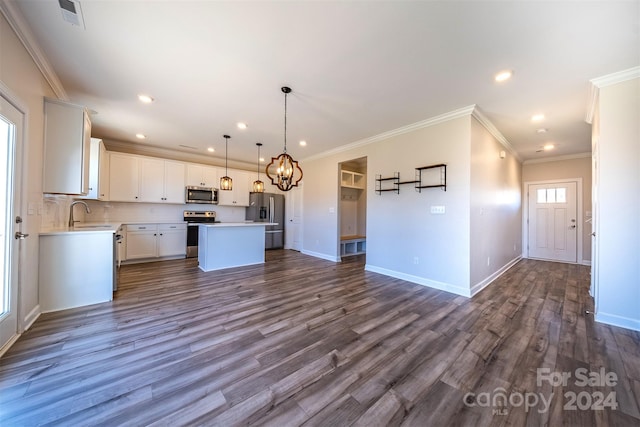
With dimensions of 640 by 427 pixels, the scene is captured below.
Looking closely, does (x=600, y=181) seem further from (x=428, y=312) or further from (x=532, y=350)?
(x=428, y=312)

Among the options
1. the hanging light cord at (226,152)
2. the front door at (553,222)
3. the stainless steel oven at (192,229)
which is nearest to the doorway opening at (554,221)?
the front door at (553,222)

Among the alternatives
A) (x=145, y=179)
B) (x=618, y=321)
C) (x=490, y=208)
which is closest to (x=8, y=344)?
(x=145, y=179)

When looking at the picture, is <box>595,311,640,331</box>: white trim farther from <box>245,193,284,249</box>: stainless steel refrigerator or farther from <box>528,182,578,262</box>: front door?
<box>245,193,284,249</box>: stainless steel refrigerator

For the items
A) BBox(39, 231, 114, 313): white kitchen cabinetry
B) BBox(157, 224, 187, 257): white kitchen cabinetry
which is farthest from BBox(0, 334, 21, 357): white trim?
BBox(157, 224, 187, 257): white kitchen cabinetry

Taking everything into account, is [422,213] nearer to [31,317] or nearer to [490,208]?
[490,208]

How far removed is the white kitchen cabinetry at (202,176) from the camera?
5941mm

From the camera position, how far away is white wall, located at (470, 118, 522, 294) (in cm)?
348

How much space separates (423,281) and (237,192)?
17.4 ft

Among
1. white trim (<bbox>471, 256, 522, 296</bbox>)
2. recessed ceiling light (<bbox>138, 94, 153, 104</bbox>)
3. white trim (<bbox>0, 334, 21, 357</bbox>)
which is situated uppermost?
recessed ceiling light (<bbox>138, 94, 153, 104</bbox>)

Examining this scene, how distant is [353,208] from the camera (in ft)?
23.8

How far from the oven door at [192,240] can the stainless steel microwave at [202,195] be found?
0.67 meters

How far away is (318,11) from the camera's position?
1760mm

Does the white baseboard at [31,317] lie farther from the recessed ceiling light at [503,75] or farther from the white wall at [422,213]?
the recessed ceiling light at [503,75]

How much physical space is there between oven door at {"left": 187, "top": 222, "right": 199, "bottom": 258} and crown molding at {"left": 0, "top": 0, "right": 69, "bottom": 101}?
133 inches
